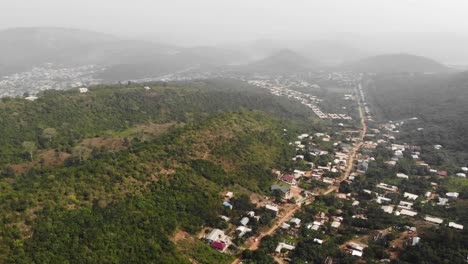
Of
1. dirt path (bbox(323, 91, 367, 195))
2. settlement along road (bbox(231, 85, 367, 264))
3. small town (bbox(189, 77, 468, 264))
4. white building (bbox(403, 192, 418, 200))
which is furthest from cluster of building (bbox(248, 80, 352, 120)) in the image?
white building (bbox(403, 192, 418, 200))

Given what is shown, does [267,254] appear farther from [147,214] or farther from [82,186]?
[82,186]

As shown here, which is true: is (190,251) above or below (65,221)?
below

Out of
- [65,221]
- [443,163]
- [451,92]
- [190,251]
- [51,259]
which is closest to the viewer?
A: [51,259]

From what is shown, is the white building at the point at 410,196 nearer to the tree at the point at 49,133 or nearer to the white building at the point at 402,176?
the white building at the point at 402,176

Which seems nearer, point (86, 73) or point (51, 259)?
point (51, 259)

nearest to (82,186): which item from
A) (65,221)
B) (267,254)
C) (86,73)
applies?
(65,221)

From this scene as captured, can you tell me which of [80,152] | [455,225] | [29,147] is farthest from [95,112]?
[455,225]

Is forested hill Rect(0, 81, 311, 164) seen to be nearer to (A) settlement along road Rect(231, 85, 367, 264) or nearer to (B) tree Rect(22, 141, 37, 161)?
(B) tree Rect(22, 141, 37, 161)
